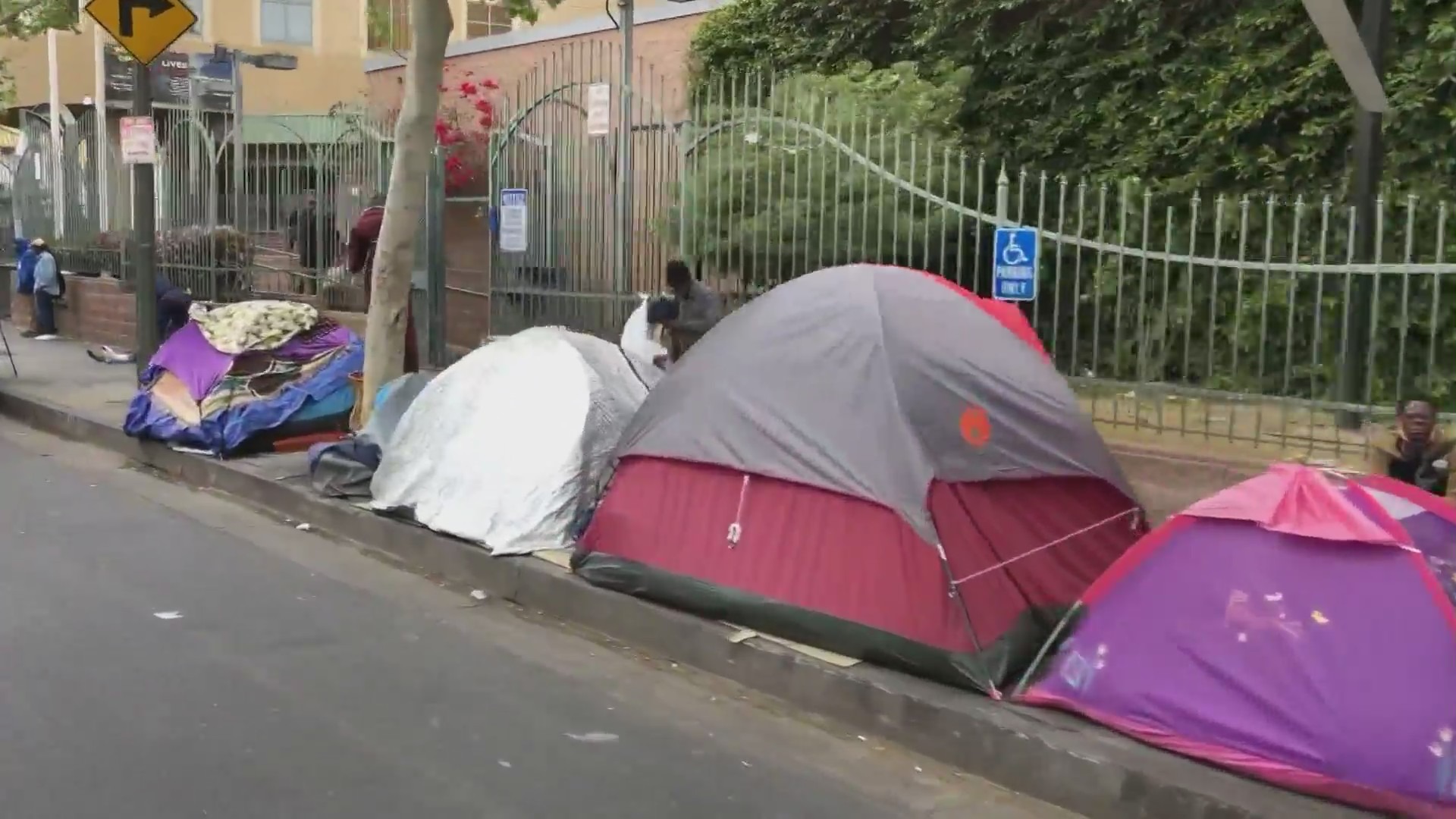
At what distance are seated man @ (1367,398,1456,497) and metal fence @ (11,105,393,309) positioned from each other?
10.3m

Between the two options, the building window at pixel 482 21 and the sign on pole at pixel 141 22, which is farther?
the building window at pixel 482 21

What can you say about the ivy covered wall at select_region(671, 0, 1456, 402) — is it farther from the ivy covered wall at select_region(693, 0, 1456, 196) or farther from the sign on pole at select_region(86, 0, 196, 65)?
the sign on pole at select_region(86, 0, 196, 65)

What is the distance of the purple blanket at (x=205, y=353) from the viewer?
10.6m

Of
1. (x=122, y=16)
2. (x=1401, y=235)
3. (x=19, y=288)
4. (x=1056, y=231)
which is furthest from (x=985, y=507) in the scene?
(x=19, y=288)

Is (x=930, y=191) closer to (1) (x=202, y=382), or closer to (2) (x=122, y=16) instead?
→ (1) (x=202, y=382)

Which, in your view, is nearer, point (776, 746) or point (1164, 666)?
point (1164, 666)

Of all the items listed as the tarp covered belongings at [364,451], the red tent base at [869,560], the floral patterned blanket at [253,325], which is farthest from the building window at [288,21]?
the red tent base at [869,560]

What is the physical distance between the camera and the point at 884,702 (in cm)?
541

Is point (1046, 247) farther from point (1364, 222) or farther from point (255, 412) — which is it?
point (255, 412)

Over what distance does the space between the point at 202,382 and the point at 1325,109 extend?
8.74 meters

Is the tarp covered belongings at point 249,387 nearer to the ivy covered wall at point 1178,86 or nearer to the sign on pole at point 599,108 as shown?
the sign on pole at point 599,108

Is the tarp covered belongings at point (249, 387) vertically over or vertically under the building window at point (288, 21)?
under

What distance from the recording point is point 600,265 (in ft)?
38.6

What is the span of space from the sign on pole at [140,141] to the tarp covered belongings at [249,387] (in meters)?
2.21
